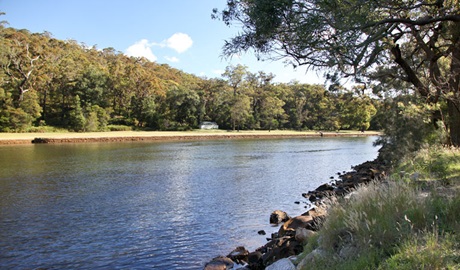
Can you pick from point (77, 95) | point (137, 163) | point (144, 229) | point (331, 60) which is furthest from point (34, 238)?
point (77, 95)

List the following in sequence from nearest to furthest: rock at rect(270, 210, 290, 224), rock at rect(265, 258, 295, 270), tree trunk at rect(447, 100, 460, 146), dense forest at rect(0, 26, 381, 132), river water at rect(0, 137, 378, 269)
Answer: rock at rect(265, 258, 295, 270)
river water at rect(0, 137, 378, 269)
rock at rect(270, 210, 290, 224)
tree trunk at rect(447, 100, 460, 146)
dense forest at rect(0, 26, 381, 132)

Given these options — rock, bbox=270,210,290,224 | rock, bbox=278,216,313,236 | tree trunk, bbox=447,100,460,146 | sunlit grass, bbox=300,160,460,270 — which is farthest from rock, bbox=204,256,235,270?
tree trunk, bbox=447,100,460,146

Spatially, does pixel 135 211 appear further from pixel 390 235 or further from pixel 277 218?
pixel 390 235

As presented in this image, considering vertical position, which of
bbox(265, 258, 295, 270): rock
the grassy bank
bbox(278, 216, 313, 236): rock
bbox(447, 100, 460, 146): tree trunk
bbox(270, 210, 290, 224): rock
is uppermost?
bbox(447, 100, 460, 146): tree trunk

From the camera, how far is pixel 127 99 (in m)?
77.1

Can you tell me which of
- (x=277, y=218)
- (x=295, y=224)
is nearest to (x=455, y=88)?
(x=277, y=218)

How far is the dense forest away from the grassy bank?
4861cm

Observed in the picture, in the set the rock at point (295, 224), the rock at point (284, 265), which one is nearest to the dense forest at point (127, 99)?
the rock at point (295, 224)

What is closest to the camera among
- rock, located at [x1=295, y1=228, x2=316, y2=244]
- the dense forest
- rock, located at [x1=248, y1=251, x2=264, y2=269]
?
rock, located at [x1=295, y1=228, x2=316, y2=244]

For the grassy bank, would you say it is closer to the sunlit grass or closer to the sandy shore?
the sunlit grass

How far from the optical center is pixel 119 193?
56.8 ft

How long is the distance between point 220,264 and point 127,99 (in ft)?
240

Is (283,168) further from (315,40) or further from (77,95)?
(77,95)

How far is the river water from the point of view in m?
9.47
